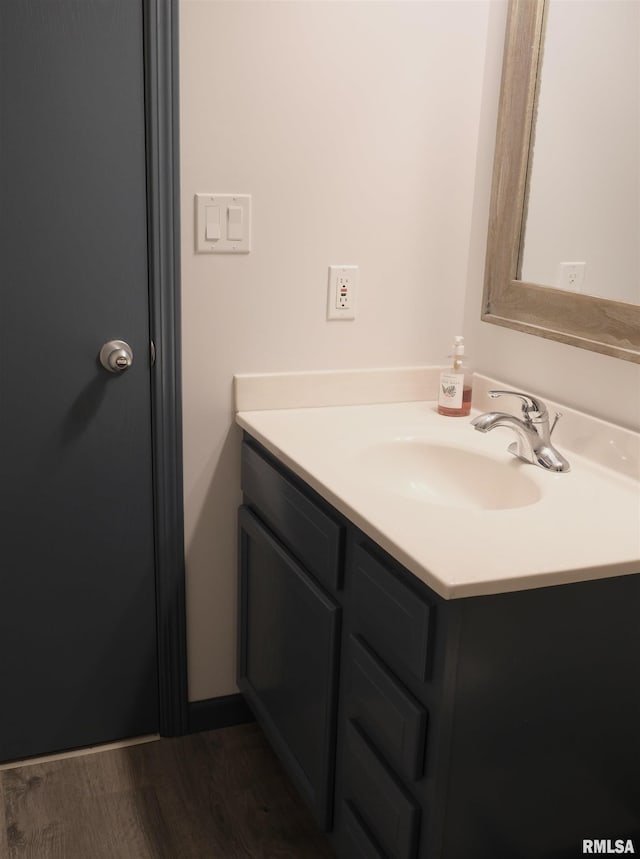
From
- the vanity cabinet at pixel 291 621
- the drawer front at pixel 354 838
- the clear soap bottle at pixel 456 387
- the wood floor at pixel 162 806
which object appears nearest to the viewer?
the drawer front at pixel 354 838

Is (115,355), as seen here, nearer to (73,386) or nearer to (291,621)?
(73,386)

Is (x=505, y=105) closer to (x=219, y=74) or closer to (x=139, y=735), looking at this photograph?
(x=219, y=74)

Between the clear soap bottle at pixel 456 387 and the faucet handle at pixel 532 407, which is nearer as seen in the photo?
the faucet handle at pixel 532 407

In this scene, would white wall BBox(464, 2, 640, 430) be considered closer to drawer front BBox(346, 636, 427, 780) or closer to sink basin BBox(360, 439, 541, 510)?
sink basin BBox(360, 439, 541, 510)

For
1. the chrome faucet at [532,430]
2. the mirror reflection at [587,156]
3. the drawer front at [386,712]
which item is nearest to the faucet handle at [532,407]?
the chrome faucet at [532,430]

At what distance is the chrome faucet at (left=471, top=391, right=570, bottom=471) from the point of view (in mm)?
1538

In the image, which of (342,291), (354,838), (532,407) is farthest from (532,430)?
(354,838)

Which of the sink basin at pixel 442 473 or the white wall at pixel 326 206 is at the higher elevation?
the white wall at pixel 326 206

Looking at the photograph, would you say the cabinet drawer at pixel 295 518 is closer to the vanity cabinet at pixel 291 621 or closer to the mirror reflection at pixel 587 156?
the vanity cabinet at pixel 291 621

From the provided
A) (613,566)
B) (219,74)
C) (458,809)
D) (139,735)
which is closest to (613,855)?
(458,809)

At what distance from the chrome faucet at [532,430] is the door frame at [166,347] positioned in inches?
25.4

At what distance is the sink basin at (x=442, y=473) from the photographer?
1595 mm

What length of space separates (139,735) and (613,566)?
1287 mm

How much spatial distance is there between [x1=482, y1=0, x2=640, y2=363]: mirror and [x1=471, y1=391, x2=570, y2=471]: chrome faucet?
0.15m
